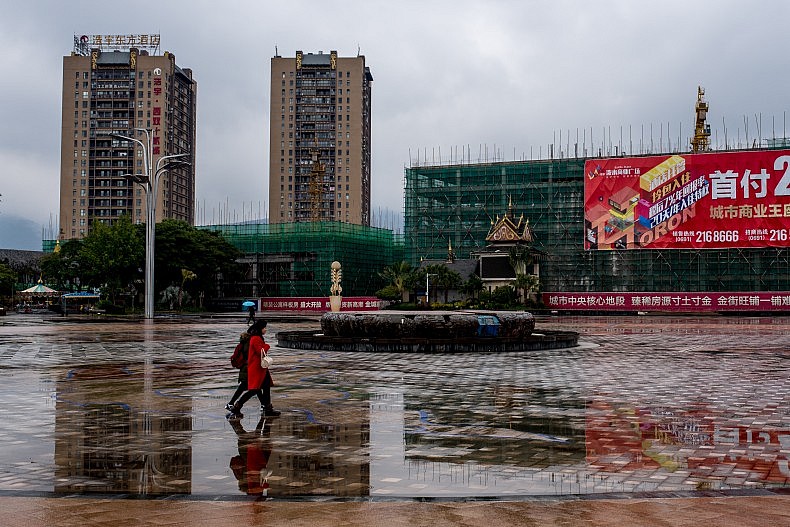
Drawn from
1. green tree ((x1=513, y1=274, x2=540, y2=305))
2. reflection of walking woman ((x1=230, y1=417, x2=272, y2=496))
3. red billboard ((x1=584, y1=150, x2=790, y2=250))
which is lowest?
reflection of walking woman ((x1=230, y1=417, x2=272, y2=496))

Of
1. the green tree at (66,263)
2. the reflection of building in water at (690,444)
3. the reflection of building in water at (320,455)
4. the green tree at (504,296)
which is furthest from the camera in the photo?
the green tree at (66,263)

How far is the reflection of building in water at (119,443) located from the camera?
699 cm

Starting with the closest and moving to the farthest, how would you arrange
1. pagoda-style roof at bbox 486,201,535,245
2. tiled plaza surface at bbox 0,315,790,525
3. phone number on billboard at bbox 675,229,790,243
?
1. tiled plaza surface at bbox 0,315,790,525
2. phone number on billboard at bbox 675,229,790,243
3. pagoda-style roof at bbox 486,201,535,245

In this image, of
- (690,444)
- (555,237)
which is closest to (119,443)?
(690,444)

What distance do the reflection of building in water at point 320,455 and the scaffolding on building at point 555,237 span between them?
59552 mm

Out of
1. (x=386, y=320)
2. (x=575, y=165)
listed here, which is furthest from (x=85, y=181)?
(x=386, y=320)

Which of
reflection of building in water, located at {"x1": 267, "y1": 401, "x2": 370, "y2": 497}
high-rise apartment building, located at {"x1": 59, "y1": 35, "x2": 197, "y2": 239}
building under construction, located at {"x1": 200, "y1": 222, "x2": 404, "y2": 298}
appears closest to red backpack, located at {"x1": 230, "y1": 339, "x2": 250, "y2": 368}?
reflection of building in water, located at {"x1": 267, "y1": 401, "x2": 370, "y2": 497}

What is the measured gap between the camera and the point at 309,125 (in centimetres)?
12781

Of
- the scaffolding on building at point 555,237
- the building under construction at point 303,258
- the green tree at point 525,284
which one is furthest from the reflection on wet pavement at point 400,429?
the building under construction at point 303,258

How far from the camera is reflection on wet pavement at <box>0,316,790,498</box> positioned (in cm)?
707

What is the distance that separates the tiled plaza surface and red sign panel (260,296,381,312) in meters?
50.0

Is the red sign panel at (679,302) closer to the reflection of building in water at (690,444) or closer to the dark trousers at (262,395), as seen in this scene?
the reflection of building in water at (690,444)

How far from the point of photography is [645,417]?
10.6 meters

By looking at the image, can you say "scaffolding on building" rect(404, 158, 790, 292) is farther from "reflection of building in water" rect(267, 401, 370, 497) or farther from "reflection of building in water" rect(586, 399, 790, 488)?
"reflection of building in water" rect(267, 401, 370, 497)
